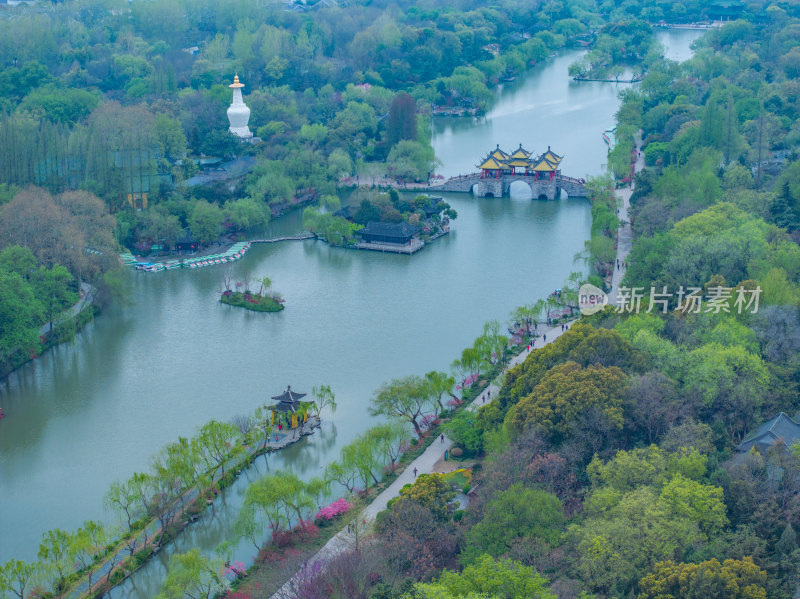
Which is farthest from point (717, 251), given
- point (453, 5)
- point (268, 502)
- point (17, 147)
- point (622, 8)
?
point (622, 8)

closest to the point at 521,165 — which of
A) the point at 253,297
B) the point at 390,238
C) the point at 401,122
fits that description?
the point at 401,122

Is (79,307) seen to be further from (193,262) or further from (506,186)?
(506,186)

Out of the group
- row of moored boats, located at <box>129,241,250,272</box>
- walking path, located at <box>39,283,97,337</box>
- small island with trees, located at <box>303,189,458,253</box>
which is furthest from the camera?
small island with trees, located at <box>303,189,458,253</box>

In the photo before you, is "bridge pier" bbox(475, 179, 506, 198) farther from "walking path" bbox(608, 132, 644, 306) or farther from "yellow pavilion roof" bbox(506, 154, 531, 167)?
"walking path" bbox(608, 132, 644, 306)

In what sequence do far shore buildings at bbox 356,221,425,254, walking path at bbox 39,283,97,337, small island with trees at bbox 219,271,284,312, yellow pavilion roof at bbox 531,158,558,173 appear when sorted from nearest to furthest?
1. walking path at bbox 39,283,97,337
2. small island with trees at bbox 219,271,284,312
3. far shore buildings at bbox 356,221,425,254
4. yellow pavilion roof at bbox 531,158,558,173

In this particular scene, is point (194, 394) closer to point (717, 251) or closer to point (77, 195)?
point (77, 195)

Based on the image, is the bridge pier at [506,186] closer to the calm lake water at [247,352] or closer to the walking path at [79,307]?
the calm lake water at [247,352]

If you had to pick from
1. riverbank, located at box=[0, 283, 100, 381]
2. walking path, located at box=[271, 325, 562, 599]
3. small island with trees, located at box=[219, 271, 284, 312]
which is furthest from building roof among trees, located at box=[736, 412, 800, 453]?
riverbank, located at box=[0, 283, 100, 381]

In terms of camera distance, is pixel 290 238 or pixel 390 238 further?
pixel 290 238
